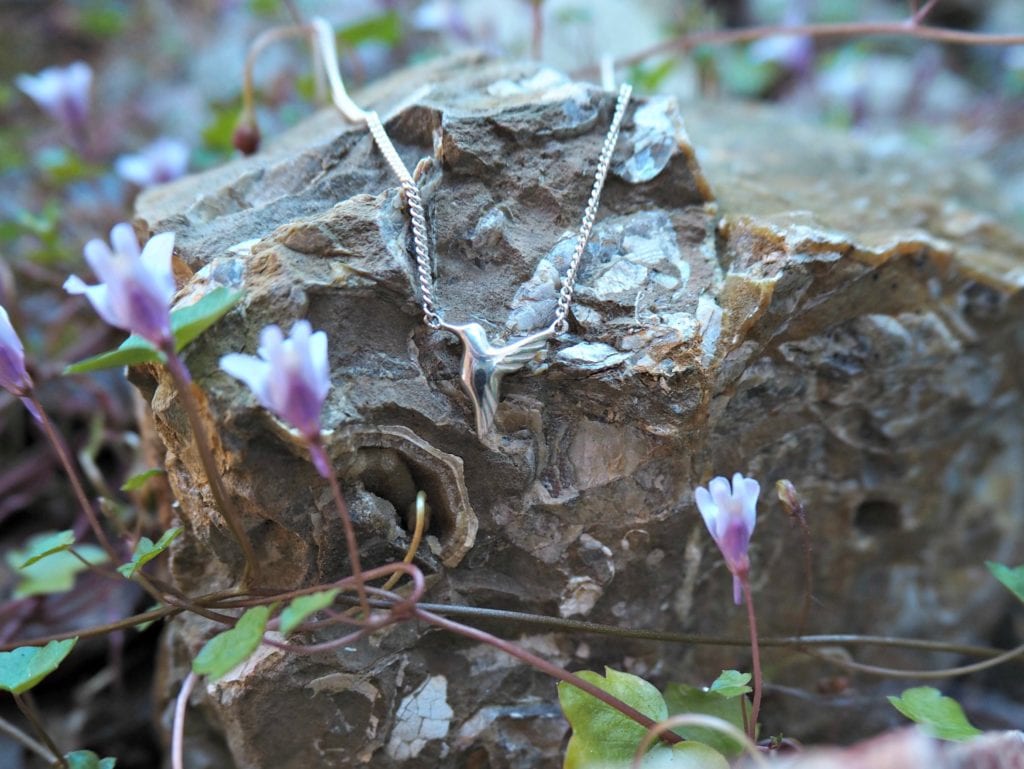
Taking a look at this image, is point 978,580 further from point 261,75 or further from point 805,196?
point 261,75

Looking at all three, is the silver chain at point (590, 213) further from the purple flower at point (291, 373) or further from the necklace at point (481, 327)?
the purple flower at point (291, 373)

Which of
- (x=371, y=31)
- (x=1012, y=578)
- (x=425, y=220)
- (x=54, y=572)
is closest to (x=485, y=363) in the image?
(x=425, y=220)

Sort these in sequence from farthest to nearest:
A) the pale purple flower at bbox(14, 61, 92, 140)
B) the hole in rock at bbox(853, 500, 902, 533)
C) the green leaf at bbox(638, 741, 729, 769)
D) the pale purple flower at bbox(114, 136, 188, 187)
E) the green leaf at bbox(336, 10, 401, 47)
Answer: the green leaf at bbox(336, 10, 401, 47), the pale purple flower at bbox(14, 61, 92, 140), the pale purple flower at bbox(114, 136, 188, 187), the hole in rock at bbox(853, 500, 902, 533), the green leaf at bbox(638, 741, 729, 769)

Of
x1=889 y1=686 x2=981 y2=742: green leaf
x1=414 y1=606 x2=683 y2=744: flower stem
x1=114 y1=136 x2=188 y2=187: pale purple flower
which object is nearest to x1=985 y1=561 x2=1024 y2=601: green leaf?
x1=889 y1=686 x2=981 y2=742: green leaf

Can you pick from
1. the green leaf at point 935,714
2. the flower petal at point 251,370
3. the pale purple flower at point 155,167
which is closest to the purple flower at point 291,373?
the flower petal at point 251,370

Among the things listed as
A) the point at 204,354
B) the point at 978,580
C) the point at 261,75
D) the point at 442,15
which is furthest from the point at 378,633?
the point at 261,75

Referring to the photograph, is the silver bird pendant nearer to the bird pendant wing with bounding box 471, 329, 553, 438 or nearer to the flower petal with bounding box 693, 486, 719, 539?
the bird pendant wing with bounding box 471, 329, 553, 438

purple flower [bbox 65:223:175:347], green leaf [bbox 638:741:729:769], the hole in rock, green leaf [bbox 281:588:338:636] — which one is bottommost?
the hole in rock
